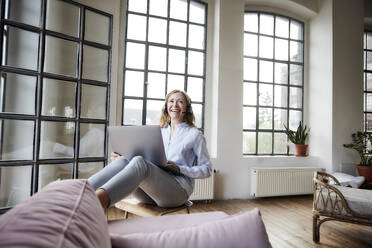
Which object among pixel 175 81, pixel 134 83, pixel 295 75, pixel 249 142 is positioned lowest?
pixel 249 142

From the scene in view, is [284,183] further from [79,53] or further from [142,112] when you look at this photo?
[79,53]

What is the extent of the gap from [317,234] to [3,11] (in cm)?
353

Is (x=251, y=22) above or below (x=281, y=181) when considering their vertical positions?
above

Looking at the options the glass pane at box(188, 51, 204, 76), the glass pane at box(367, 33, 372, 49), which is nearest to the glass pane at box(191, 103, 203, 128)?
the glass pane at box(188, 51, 204, 76)

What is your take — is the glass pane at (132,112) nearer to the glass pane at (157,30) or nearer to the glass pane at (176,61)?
the glass pane at (176,61)

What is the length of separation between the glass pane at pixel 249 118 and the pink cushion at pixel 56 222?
12.4 feet

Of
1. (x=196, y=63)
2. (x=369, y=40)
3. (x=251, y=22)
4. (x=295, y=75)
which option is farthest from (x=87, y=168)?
(x=369, y=40)

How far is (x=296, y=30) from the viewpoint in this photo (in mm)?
4578

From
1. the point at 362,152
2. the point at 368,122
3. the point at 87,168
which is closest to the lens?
the point at 87,168

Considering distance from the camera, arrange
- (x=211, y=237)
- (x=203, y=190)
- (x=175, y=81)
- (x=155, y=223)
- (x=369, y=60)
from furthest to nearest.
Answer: (x=369, y=60) → (x=175, y=81) → (x=203, y=190) → (x=155, y=223) → (x=211, y=237)

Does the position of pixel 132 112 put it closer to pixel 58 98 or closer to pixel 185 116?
pixel 58 98

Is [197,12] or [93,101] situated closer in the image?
[93,101]

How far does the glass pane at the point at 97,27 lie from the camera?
8.40ft

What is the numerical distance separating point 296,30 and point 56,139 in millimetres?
4690
